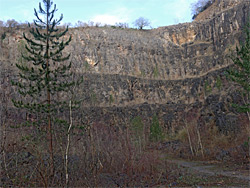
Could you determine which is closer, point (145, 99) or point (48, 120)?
point (48, 120)

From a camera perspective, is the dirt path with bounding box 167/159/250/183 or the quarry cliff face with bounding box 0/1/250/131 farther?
the quarry cliff face with bounding box 0/1/250/131

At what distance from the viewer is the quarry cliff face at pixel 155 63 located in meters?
37.5

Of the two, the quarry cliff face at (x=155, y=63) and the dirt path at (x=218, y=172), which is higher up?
the quarry cliff face at (x=155, y=63)

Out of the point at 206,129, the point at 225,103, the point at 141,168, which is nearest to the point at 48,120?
the point at 141,168

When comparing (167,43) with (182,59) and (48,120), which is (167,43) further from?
(48,120)

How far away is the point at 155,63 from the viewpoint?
46.5 meters

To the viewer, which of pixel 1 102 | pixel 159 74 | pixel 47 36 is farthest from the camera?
pixel 159 74

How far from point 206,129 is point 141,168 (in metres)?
17.4

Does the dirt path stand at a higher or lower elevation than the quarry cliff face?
lower

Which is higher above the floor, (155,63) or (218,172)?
(155,63)

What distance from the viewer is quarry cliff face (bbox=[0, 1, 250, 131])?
37.5 meters

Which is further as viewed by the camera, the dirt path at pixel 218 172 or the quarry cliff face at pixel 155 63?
the quarry cliff face at pixel 155 63

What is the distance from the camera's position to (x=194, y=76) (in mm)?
43719

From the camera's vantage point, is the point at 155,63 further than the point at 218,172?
Yes
